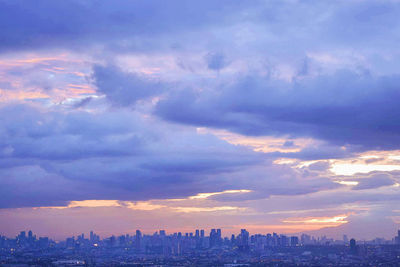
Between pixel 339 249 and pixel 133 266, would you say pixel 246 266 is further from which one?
pixel 339 249

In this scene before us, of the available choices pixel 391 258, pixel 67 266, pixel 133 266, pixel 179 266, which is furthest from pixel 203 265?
pixel 391 258

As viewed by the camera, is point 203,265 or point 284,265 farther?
point 203,265

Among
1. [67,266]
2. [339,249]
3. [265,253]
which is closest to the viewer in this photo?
[67,266]

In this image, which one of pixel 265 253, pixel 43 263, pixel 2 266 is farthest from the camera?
pixel 265 253

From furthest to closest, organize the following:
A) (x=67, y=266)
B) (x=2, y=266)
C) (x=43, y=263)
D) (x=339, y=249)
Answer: (x=339, y=249), (x=43, y=263), (x=67, y=266), (x=2, y=266)

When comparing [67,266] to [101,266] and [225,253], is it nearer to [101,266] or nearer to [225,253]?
[101,266]

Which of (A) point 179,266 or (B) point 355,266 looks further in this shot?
(A) point 179,266

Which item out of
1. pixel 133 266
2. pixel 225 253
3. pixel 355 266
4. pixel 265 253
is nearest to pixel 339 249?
pixel 265 253

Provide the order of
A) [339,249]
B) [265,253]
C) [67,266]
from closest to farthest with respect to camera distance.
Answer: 1. [67,266]
2. [339,249]
3. [265,253]
